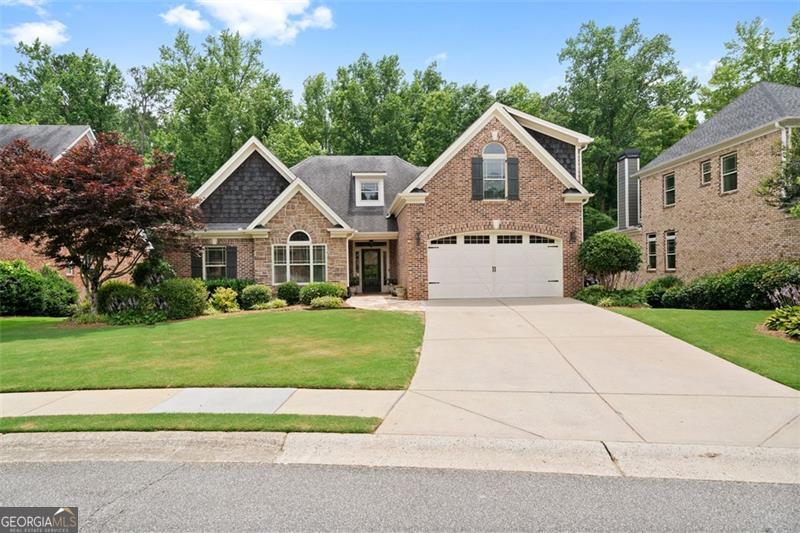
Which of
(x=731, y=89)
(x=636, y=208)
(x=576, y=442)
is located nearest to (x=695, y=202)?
(x=636, y=208)

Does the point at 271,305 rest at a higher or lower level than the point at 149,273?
lower

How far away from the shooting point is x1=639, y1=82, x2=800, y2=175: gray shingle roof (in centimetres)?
1711

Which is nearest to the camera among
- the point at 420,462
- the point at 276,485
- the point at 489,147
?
the point at 276,485

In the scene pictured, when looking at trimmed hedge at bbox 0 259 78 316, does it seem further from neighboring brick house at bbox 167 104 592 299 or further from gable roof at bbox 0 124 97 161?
gable roof at bbox 0 124 97 161

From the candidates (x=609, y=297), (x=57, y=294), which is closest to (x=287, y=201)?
(x=57, y=294)

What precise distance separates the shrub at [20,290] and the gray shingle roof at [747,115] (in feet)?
92.4

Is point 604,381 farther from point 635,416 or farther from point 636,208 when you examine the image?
point 636,208

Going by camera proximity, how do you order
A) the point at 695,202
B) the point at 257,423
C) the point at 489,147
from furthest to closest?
the point at 695,202
the point at 489,147
the point at 257,423

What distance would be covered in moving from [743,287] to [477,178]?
31.3ft

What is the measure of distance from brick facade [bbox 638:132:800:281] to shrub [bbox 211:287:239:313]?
60.3ft

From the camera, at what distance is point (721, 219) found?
748 inches

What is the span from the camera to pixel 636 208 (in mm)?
27266

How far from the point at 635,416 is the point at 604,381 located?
1.54 meters

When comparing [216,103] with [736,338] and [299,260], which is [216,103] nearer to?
[299,260]
